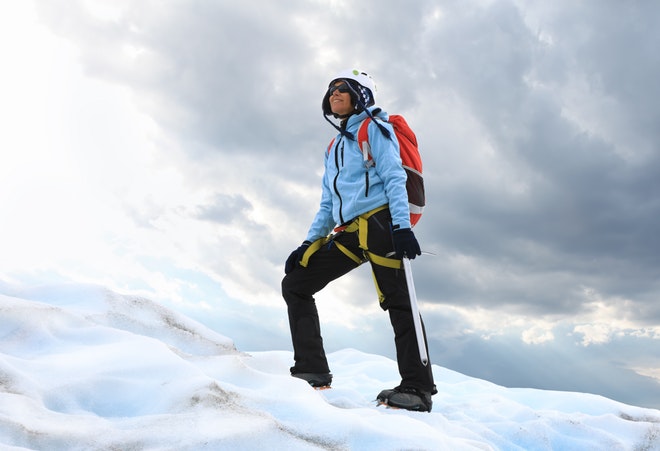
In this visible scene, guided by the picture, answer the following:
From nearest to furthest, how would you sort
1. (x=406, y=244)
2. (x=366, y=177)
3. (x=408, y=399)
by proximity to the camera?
(x=406, y=244) < (x=408, y=399) < (x=366, y=177)

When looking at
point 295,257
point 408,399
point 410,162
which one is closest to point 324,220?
point 295,257

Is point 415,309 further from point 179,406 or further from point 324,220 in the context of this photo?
→ point 179,406

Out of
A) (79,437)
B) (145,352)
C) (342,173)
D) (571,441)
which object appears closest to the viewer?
(79,437)

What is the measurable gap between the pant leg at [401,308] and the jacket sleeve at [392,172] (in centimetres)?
20

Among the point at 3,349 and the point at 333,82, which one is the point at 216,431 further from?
the point at 333,82

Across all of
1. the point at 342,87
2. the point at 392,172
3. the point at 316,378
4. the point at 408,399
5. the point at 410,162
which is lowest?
the point at 408,399

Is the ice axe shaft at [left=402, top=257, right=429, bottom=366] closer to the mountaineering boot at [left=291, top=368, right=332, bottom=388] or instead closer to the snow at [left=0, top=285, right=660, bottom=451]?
the snow at [left=0, top=285, right=660, bottom=451]

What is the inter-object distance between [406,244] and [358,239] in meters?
0.64

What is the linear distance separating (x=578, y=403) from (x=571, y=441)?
2.04 metres

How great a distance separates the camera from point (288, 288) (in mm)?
5691

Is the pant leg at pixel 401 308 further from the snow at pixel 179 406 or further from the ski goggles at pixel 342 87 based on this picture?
the ski goggles at pixel 342 87

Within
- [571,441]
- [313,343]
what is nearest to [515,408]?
[571,441]

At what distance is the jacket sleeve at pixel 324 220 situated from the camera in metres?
5.80

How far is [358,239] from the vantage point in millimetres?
5215
